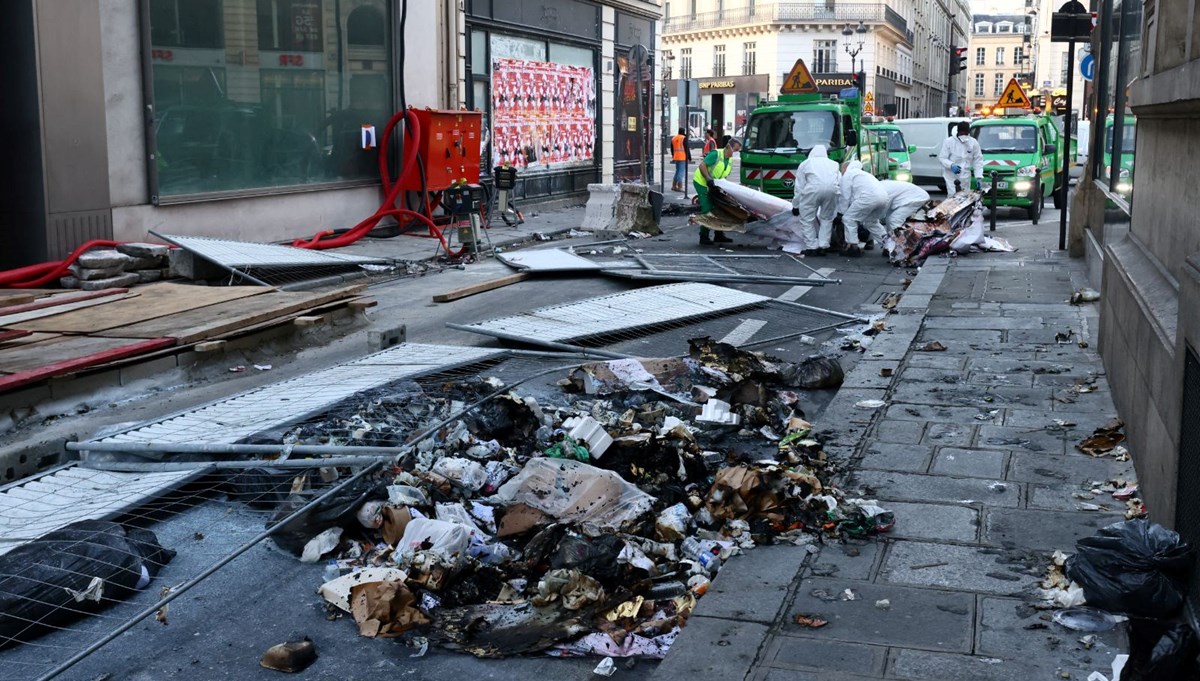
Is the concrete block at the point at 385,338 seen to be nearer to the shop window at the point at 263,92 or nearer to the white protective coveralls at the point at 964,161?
the shop window at the point at 263,92

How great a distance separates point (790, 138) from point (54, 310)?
1425 centimetres

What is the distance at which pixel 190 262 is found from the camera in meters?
12.1

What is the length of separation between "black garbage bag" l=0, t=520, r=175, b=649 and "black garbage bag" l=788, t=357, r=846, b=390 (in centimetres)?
455

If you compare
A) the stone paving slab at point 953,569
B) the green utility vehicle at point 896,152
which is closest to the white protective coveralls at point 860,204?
the green utility vehicle at point 896,152

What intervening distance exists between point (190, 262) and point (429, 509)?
7.74m

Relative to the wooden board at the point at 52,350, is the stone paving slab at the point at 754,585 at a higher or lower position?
lower

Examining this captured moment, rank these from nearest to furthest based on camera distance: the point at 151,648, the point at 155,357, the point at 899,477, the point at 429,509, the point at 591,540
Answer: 1. the point at 151,648
2. the point at 591,540
3. the point at 429,509
4. the point at 899,477
5. the point at 155,357

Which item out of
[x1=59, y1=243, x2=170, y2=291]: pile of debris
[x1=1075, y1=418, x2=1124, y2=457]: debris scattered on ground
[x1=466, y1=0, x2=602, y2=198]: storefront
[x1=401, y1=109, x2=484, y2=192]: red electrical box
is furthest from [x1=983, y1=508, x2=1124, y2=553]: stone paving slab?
[x1=466, y1=0, x2=602, y2=198]: storefront

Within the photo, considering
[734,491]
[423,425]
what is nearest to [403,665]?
[734,491]

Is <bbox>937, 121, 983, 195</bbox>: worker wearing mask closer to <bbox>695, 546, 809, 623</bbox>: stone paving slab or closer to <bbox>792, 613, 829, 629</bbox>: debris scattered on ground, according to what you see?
<bbox>695, 546, 809, 623</bbox>: stone paving slab

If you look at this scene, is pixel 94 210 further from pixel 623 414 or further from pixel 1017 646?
pixel 1017 646

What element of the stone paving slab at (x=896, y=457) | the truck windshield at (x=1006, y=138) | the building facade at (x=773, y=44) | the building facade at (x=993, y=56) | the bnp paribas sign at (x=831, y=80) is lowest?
the stone paving slab at (x=896, y=457)

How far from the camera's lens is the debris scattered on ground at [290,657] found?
13.1 feet

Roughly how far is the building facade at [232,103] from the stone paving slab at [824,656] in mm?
10555
